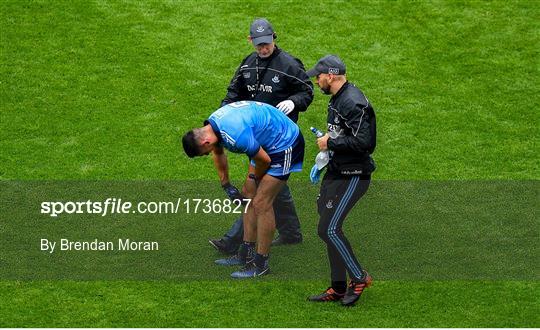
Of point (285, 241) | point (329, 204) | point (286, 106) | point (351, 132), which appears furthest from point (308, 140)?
point (351, 132)

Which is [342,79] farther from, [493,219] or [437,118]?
[437,118]

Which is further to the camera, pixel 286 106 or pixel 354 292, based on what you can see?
pixel 286 106

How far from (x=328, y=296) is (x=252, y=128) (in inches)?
76.1

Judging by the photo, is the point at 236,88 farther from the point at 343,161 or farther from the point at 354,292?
the point at 354,292

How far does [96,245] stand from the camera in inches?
549

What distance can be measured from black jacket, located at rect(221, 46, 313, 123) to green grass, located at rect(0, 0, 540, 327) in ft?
5.62

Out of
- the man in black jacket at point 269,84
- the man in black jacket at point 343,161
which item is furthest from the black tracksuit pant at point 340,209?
the man in black jacket at point 269,84

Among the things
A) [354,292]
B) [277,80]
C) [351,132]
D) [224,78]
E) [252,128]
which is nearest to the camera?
[351,132]

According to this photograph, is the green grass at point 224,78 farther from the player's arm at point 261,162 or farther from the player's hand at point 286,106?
the player's arm at point 261,162

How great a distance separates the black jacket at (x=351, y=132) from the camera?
12.0 m

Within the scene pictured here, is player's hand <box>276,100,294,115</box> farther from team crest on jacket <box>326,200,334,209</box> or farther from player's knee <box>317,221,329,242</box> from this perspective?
player's knee <box>317,221,329,242</box>

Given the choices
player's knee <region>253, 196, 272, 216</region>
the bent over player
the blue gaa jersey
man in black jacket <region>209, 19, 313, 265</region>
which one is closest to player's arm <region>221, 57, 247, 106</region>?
man in black jacket <region>209, 19, 313, 265</region>

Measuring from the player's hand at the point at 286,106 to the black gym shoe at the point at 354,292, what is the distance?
85.4 inches

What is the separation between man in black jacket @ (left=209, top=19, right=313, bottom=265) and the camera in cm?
1356
